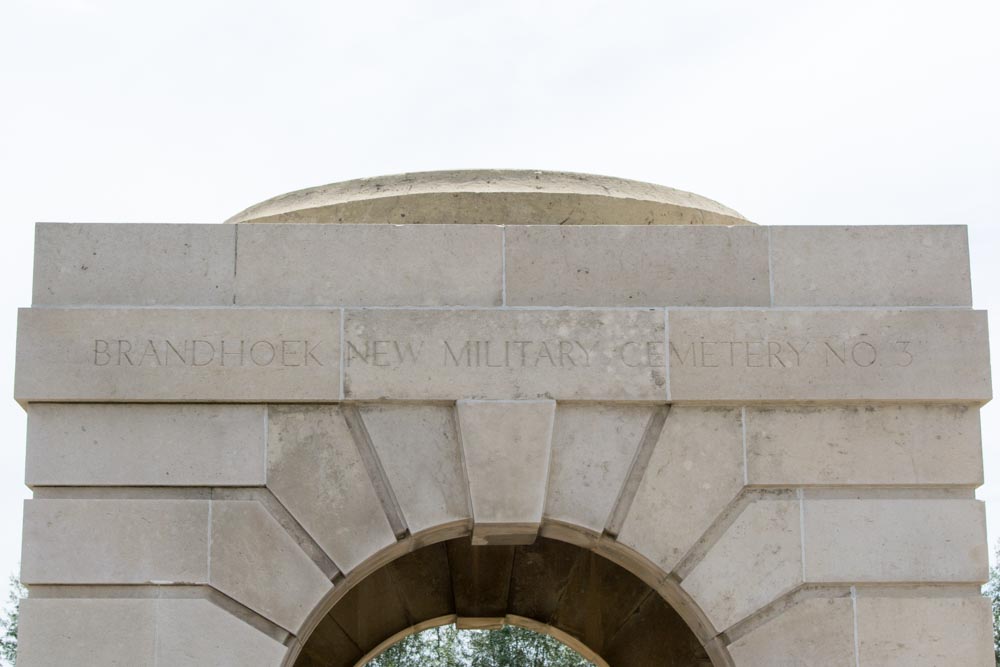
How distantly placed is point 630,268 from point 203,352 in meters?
3.09

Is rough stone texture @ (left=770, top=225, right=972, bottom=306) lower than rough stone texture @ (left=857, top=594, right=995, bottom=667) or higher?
higher

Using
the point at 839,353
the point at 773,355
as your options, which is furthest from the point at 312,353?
the point at 839,353

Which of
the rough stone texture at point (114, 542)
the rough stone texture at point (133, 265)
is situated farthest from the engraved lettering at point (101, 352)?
the rough stone texture at point (114, 542)

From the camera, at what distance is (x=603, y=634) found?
1492 centimetres

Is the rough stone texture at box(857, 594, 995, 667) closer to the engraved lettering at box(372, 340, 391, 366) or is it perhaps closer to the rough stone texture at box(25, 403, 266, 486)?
the engraved lettering at box(372, 340, 391, 366)

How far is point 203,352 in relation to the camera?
10.4m

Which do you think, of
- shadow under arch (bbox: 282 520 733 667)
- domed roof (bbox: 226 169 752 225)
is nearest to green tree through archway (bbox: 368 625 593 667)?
shadow under arch (bbox: 282 520 733 667)

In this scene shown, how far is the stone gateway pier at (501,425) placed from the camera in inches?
398

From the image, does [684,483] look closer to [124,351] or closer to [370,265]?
[370,265]

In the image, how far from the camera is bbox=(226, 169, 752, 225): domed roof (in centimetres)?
1137

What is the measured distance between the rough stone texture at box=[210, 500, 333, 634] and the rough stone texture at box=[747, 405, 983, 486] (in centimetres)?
318

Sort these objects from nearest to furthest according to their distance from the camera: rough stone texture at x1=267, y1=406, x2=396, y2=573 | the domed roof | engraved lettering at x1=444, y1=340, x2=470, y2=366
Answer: rough stone texture at x1=267, y1=406, x2=396, y2=573
engraved lettering at x1=444, y1=340, x2=470, y2=366
the domed roof

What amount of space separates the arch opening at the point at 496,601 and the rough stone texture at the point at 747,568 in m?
4.35

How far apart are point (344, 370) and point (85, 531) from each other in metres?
2.07
